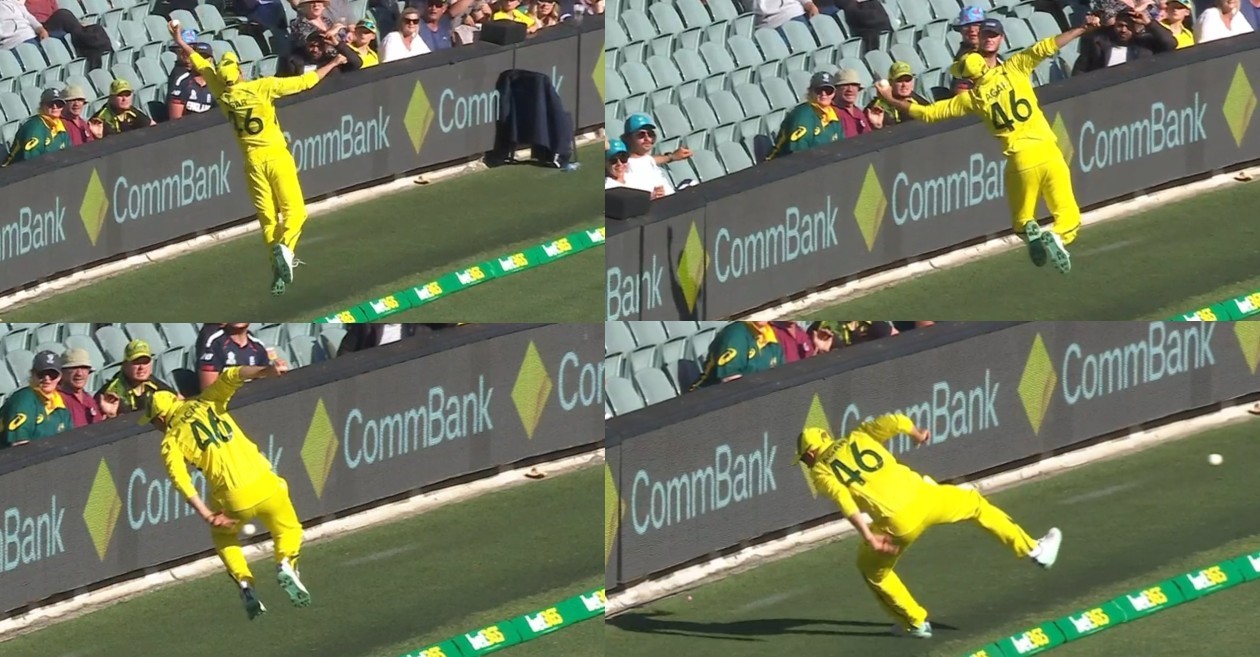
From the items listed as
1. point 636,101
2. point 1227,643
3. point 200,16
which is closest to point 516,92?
point 636,101

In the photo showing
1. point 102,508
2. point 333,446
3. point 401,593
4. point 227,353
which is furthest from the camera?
point 401,593

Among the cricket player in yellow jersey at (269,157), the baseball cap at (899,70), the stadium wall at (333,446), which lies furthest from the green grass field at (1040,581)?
the cricket player in yellow jersey at (269,157)

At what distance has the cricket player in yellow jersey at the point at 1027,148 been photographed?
37.6ft

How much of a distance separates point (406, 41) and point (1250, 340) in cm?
427

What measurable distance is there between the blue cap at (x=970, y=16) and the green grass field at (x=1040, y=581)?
2.27 m

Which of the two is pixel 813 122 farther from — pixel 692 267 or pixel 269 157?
pixel 269 157

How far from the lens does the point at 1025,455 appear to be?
41.4ft

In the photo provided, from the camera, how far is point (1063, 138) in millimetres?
11555

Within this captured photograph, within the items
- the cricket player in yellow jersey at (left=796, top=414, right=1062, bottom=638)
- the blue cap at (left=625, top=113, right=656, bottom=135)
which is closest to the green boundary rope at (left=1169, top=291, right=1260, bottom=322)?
the cricket player in yellow jersey at (left=796, top=414, right=1062, bottom=638)

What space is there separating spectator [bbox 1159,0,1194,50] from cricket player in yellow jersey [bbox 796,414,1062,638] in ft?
7.15

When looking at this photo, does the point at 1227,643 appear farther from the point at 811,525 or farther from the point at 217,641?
the point at 217,641

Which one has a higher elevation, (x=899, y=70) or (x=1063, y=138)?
(x=899, y=70)

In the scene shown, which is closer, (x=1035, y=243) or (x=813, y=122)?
(x=1035, y=243)

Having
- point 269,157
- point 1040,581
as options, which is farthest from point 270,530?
point 1040,581
